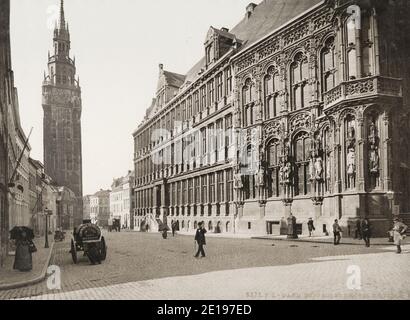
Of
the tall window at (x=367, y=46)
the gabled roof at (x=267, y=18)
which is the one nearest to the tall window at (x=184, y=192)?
the gabled roof at (x=267, y=18)

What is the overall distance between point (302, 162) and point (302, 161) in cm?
7

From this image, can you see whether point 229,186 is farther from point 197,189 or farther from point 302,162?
point 302,162

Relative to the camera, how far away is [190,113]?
5128 centimetres

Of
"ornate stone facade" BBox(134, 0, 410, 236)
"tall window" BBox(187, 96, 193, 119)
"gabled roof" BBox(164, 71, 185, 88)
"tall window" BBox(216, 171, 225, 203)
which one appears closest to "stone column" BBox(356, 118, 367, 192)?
"ornate stone facade" BBox(134, 0, 410, 236)

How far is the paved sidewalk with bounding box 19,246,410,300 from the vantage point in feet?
32.0

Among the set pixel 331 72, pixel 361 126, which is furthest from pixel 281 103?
pixel 361 126

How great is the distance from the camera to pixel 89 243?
18125mm

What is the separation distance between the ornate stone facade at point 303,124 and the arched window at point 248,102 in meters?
0.09

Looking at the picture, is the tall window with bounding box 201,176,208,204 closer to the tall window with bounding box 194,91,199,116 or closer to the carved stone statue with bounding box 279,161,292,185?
the tall window with bounding box 194,91,199,116

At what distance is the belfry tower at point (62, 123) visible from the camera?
324ft

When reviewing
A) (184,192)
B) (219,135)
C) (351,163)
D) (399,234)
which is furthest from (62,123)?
(399,234)

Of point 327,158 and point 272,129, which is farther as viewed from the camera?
point 272,129

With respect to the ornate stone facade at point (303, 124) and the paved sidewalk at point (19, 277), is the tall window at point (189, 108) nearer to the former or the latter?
the ornate stone facade at point (303, 124)

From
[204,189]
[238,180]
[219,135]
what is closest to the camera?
[238,180]
